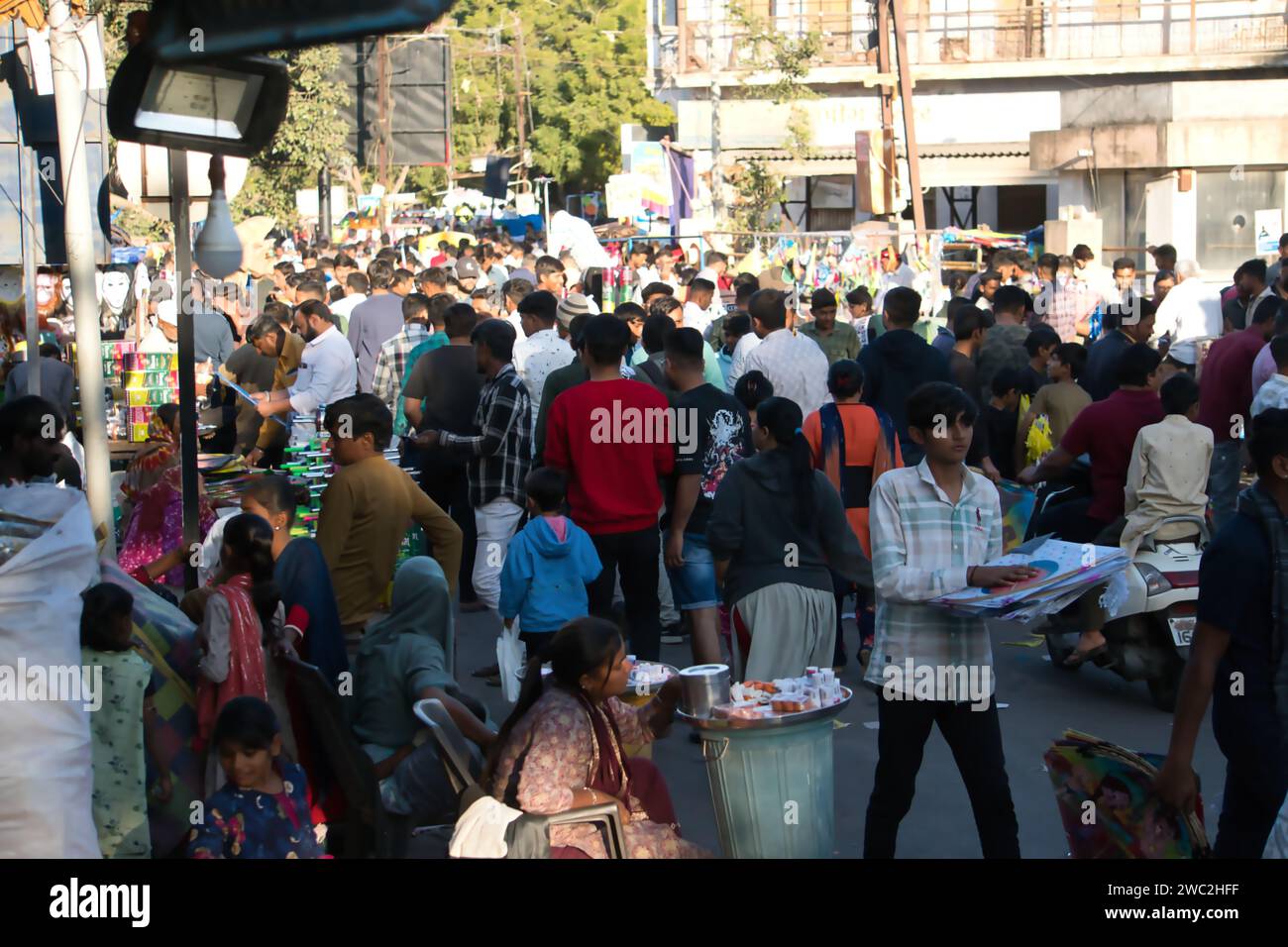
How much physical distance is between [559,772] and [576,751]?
0.08 m

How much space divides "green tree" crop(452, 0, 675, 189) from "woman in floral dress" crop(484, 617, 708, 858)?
46654 millimetres

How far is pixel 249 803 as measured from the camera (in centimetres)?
491

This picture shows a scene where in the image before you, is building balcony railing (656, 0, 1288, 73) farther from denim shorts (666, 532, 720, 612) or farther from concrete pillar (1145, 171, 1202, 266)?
denim shorts (666, 532, 720, 612)

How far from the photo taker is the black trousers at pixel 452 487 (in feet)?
31.5

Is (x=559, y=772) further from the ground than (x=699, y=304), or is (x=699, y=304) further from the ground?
(x=699, y=304)

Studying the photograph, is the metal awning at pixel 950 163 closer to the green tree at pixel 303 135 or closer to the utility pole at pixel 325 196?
the green tree at pixel 303 135

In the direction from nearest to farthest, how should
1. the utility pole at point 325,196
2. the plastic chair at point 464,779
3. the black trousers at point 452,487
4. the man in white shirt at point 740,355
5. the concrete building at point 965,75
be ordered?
the plastic chair at point 464,779, the black trousers at point 452,487, the man in white shirt at point 740,355, the concrete building at point 965,75, the utility pole at point 325,196

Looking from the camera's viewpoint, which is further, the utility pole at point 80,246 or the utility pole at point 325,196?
the utility pole at point 325,196

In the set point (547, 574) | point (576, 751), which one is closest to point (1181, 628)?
point (547, 574)

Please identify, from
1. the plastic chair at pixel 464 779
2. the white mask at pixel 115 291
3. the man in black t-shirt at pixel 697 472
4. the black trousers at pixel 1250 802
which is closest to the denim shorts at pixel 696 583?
the man in black t-shirt at pixel 697 472

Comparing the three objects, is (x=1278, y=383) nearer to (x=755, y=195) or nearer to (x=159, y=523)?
(x=159, y=523)

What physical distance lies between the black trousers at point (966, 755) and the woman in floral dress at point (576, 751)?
0.69 m
